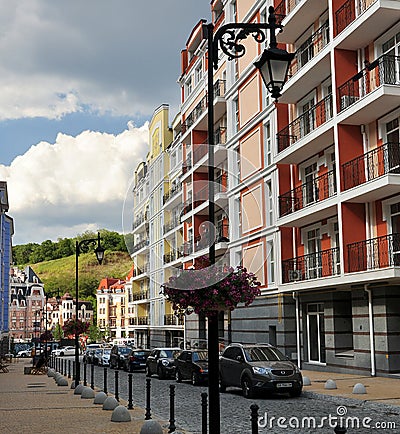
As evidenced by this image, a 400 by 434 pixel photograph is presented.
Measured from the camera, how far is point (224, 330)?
39156 millimetres

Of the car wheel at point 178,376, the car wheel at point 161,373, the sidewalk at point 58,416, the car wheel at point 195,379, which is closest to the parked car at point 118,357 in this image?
the car wheel at point 161,373

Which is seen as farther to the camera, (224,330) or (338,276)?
(224,330)

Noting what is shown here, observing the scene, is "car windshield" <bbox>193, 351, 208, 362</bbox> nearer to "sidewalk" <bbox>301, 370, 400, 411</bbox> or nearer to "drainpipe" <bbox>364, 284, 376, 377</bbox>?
"sidewalk" <bbox>301, 370, 400, 411</bbox>

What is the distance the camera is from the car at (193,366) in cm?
2481

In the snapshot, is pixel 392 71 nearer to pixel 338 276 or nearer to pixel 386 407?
pixel 338 276

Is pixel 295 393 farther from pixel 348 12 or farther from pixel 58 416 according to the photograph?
pixel 348 12

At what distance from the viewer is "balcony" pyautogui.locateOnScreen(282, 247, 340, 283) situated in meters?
26.8

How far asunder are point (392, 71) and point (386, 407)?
12.4 m

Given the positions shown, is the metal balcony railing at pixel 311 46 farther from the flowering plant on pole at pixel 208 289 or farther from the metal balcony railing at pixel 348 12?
the flowering plant on pole at pixel 208 289

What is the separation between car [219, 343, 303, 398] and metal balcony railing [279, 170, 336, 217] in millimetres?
8355

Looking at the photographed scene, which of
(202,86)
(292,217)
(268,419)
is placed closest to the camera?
(268,419)

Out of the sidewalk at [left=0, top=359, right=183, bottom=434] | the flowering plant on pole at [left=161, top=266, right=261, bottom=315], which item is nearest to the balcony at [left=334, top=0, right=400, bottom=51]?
the sidewalk at [left=0, top=359, right=183, bottom=434]

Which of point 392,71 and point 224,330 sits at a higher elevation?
point 392,71

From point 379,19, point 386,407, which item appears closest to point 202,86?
point 379,19
